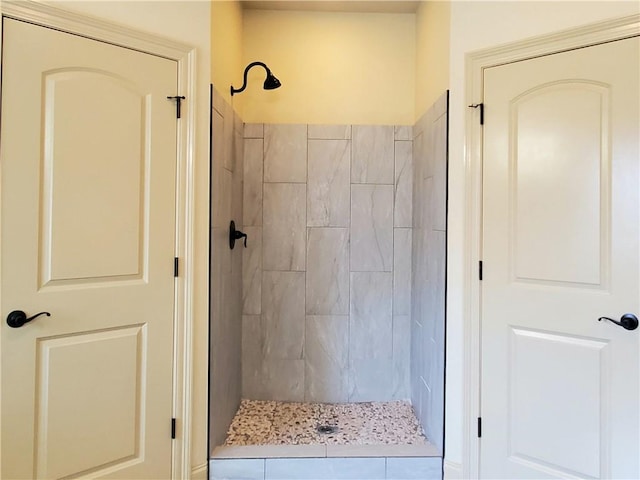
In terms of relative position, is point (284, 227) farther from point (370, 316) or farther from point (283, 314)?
point (370, 316)

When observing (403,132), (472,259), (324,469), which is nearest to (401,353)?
(324,469)

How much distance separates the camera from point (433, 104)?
6.84ft

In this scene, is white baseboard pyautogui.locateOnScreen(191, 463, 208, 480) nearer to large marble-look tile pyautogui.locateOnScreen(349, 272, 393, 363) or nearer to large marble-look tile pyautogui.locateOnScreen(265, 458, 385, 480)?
large marble-look tile pyautogui.locateOnScreen(265, 458, 385, 480)

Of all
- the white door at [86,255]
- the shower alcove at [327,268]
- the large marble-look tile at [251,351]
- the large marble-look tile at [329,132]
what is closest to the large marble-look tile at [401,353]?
the shower alcove at [327,268]

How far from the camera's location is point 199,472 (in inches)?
71.3

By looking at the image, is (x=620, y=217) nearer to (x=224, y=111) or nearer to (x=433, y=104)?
(x=433, y=104)

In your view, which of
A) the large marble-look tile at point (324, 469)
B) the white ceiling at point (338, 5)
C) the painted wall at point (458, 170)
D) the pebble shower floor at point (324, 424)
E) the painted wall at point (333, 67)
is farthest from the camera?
the painted wall at point (333, 67)

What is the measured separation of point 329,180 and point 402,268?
2.62 feet

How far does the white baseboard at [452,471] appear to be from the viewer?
5.90 ft

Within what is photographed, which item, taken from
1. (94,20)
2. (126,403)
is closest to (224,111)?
(94,20)

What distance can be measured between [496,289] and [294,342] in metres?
1.39

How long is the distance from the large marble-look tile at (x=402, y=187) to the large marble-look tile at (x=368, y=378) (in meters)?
0.98

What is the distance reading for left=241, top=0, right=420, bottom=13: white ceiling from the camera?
2439 millimetres

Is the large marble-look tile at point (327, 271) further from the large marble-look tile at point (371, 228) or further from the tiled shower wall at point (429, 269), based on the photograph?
Result: the tiled shower wall at point (429, 269)
